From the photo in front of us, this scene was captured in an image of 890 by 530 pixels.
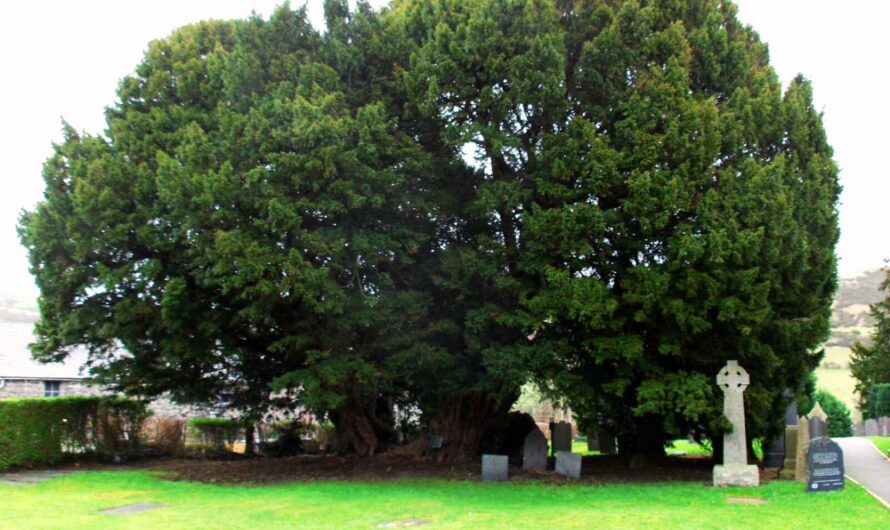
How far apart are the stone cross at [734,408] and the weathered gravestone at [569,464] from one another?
11.1 ft

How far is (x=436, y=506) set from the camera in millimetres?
12555

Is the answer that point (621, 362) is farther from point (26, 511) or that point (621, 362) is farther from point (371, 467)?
point (26, 511)

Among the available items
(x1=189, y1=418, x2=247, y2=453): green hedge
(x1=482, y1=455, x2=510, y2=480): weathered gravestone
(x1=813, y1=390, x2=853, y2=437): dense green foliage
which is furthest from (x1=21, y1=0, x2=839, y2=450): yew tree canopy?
(x1=813, y1=390, x2=853, y2=437): dense green foliage

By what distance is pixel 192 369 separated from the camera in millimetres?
19656

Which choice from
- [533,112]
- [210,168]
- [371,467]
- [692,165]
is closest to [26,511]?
[210,168]

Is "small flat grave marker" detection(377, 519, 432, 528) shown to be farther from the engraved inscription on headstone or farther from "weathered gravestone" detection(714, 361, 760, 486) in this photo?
the engraved inscription on headstone

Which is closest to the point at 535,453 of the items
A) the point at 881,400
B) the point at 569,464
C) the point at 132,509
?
the point at 569,464

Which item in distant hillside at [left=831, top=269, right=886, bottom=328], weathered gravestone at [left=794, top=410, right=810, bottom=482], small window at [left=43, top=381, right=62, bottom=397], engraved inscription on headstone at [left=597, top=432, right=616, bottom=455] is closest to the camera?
weathered gravestone at [left=794, top=410, right=810, bottom=482]

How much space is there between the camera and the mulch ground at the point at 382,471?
17234 mm

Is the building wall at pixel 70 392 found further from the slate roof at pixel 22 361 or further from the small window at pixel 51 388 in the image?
the slate roof at pixel 22 361

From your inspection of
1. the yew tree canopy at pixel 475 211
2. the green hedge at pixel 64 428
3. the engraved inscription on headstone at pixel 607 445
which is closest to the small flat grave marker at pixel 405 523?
the yew tree canopy at pixel 475 211

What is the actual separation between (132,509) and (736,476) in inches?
439

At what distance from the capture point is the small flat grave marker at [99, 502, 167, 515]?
40.3 feet

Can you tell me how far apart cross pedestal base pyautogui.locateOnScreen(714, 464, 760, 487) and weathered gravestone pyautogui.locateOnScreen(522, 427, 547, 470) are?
489cm
